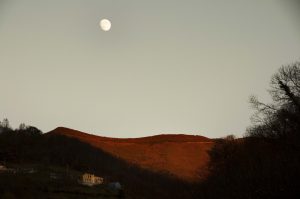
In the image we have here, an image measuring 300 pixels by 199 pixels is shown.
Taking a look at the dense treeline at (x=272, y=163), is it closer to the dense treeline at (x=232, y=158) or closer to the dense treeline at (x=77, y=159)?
the dense treeline at (x=232, y=158)

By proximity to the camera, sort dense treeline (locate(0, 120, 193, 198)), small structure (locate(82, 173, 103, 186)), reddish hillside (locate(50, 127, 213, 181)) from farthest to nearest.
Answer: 1. reddish hillside (locate(50, 127, 213, 181))
2. dense treeline (locate(0, 120, 193, 198))
3. small structure (locate(82, 173, 103, 186))

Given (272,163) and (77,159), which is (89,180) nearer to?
(77,159)

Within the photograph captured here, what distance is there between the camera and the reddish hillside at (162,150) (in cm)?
9514

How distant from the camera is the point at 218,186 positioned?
72.0 feet

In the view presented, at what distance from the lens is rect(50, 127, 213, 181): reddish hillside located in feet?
312

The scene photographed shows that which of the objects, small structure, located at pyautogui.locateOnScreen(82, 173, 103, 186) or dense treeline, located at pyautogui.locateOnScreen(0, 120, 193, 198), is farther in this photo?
dense treeline, located at pyautogui.locateOnScreen(0, 120, 193, 198)

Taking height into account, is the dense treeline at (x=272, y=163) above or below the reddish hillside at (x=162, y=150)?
below

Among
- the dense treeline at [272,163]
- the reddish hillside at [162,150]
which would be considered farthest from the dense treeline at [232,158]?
the reddish hillside at [162,150]

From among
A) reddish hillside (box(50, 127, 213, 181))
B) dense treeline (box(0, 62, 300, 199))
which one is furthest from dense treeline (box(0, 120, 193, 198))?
reddish hillside (box(50, 127, 213, 181))

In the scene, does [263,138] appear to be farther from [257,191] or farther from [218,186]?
[257,191]

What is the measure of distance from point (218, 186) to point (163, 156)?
82.2m

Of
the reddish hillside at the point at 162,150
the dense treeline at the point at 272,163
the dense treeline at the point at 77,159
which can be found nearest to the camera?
the dense treeline at the point at 272,163

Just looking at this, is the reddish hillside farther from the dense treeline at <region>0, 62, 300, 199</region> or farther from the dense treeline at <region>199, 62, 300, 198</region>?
the dense treeline at <region>199, 62, 300, 198</region>

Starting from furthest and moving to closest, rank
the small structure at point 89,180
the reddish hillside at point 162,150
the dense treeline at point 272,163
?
the reddish hillside at point 162,150
the small structure at point 89,180
the dense treeline at point 272,163
